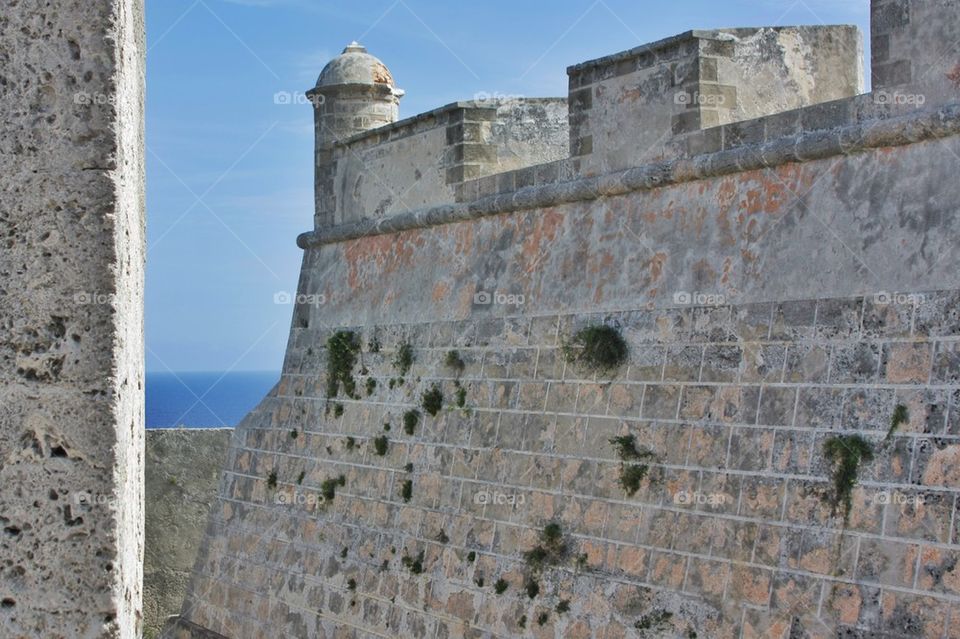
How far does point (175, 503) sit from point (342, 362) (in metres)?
3.83

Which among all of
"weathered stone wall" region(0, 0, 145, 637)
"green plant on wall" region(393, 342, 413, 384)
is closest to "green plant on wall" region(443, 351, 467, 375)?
"green plant on wall" region(393, 342, 413, 384)

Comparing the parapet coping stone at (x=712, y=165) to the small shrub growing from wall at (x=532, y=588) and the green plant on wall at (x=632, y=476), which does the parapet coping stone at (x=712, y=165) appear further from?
the small shrub growing from wall at (x=532, y=588)

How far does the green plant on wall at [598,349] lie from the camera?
780cm

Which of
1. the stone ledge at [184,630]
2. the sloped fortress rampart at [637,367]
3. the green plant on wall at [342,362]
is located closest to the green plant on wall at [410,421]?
the sloped fortress rampart at [637,367]

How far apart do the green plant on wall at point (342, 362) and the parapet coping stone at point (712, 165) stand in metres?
0.91

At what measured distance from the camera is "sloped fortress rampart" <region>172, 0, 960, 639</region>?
615 centimetres

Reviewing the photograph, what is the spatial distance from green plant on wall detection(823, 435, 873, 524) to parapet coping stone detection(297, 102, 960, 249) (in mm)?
1347

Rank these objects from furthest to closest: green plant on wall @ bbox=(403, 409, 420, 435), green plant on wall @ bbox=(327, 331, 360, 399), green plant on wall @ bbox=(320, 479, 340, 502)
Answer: green plant on wall @ bbox=(327, 331, 360, 399) → green plant on wall @ bbox=(320, 479, 340, 502) → green plant on wall @ bbox=(403, 409, 420, 435)

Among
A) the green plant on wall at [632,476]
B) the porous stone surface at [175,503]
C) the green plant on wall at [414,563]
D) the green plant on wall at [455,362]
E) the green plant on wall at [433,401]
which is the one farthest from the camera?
the porous stone surface at [175,503]

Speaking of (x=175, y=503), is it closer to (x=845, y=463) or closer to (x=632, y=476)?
(x=632, y=476)

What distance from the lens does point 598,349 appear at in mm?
7910

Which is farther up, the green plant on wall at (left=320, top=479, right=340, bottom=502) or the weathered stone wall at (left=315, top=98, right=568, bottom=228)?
the weathered stone wall at (left=315, top=98, right=568, bottom=228)

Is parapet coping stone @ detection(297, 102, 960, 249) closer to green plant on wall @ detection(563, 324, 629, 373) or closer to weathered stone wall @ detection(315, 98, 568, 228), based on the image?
weathered stone wall @ detection(315, 98, 568, 228)

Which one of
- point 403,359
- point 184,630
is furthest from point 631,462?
point 184,630
